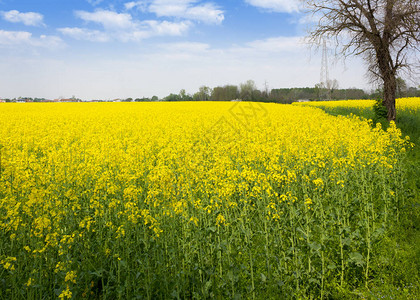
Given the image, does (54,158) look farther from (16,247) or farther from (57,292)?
(57,292)

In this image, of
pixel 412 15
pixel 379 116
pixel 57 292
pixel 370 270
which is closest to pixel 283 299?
pixel 370 270

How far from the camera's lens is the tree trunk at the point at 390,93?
1590 cm

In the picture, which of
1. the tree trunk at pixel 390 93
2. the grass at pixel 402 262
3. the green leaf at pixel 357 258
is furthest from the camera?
the tree trunk at pixel 390 93

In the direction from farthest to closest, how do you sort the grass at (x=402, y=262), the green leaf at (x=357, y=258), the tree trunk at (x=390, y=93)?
1. the tree trunk at (x=390, y=93)
2. the green leaf at (x=357, y=258)
3. the grass at (x=402, y=262)

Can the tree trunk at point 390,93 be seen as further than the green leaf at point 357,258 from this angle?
Yes

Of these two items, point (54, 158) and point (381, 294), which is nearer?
point (381, 294)

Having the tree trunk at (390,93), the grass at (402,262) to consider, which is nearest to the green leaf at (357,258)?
the grass at (402,262)

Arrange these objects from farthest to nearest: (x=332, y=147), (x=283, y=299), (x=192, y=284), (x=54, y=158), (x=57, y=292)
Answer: (x=332, y=147)
(x=54, y=158)
(x=192, y=284)
(x=283, y=299)
(x=57, y=292)

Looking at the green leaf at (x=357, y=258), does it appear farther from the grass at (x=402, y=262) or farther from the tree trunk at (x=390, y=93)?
the tree trunk at (x=390, y=93)

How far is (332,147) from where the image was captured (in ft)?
27.9

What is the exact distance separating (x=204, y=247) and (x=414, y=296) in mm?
2986

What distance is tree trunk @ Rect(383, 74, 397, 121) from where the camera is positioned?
52.2 ft

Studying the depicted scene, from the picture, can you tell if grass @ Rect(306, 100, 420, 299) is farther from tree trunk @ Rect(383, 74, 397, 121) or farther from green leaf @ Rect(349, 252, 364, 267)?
tree trunk @ Rect(383, 74, 397, 121)

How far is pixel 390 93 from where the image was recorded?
16078mm
